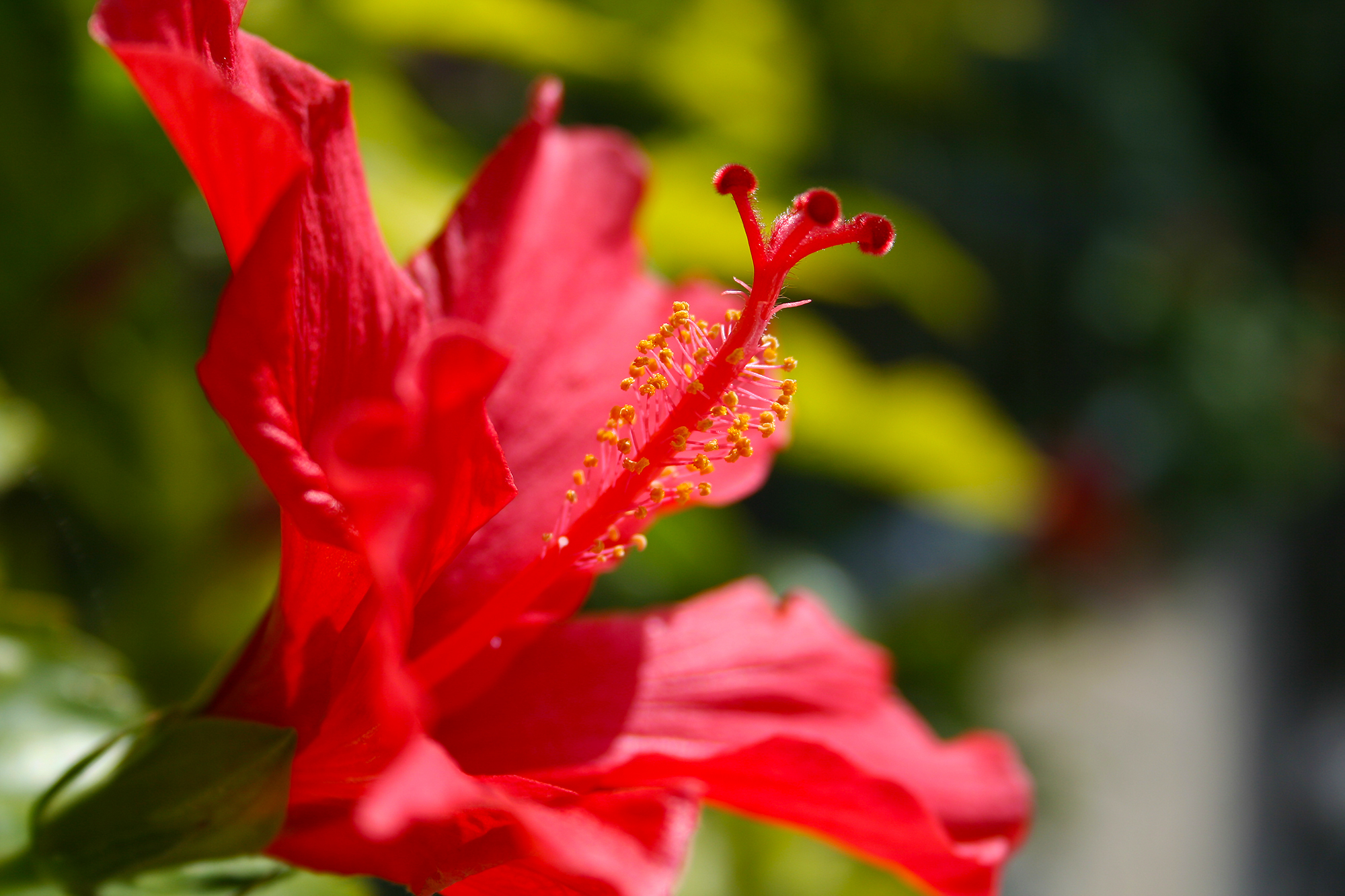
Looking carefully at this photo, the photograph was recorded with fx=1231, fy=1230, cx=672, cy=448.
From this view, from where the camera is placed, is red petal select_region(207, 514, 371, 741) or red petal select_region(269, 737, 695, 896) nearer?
red petal select_region(269, 737, 695, 896)

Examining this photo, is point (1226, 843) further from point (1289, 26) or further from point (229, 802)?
point (229, 802)

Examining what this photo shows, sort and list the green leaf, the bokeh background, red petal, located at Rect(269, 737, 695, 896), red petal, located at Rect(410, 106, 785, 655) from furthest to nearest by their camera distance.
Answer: the bokeh background, red petal, located at Rect(410, 106, 785, 655), the green leaf, red petal, located at Rect(269, 737, 695, 896)

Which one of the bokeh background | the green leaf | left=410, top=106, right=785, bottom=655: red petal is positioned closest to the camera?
the green leaf

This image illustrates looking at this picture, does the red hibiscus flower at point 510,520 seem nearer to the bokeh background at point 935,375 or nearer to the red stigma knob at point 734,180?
the red stigma knob at point 734,180

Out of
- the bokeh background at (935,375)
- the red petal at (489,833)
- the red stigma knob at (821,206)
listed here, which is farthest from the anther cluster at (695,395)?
the bokeh background at (935,375)

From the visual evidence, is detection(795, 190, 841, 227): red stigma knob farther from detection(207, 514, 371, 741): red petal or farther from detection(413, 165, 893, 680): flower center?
detection(207, 514, 371, 741): red petal

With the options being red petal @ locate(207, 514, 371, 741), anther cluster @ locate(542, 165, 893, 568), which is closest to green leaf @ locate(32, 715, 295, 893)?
red petal @ locate(207, 514, 371, 741)

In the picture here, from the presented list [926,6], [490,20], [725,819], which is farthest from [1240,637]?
[490,20]
